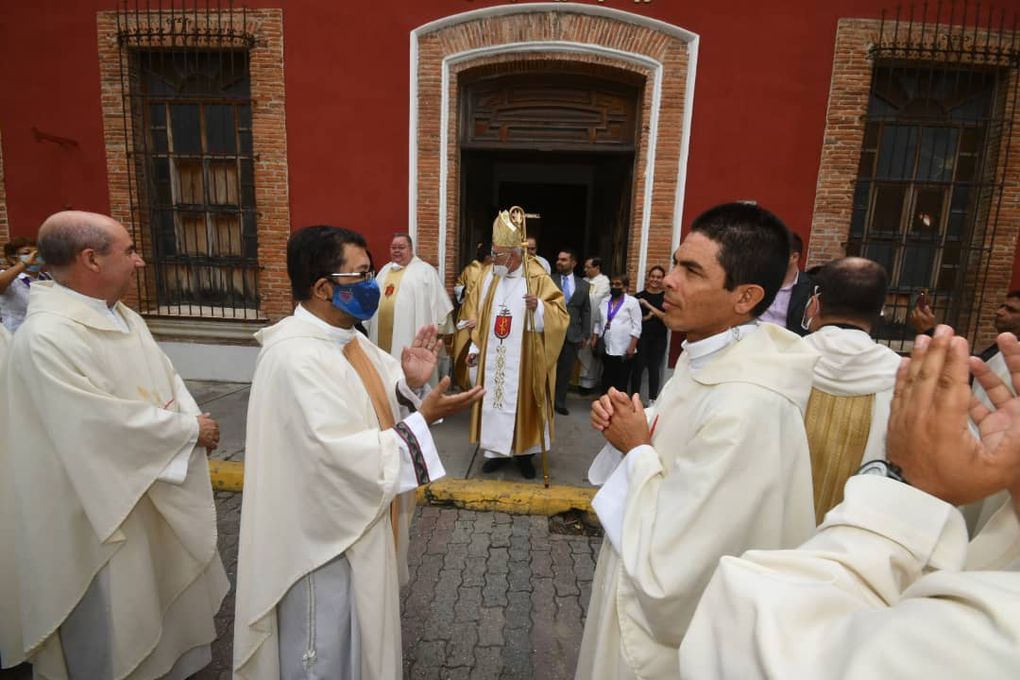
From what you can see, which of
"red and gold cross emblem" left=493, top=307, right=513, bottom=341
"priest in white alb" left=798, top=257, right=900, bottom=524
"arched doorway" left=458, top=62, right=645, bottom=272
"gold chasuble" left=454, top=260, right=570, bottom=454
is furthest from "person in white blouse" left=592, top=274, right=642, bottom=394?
"priest in white alb" left=798, top=257, right=900, bottom=524

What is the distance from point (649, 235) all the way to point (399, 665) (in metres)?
5.80

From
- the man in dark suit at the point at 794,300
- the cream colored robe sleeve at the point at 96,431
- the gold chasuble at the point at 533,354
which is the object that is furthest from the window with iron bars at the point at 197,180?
the man in dark suit at the point at 794,300

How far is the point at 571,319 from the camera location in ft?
21.5

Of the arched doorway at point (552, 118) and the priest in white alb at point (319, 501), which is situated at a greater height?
the arched doorway at point (552, 118)

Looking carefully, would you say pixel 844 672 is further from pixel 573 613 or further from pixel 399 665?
pixel 573 613

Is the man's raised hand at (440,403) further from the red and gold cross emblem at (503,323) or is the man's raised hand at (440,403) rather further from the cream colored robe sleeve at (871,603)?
the red and gold cross emblem at (503,323)

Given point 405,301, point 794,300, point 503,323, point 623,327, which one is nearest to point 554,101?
point 623,327

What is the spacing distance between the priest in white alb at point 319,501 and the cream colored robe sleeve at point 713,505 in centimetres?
79

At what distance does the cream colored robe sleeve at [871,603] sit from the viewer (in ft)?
1.86

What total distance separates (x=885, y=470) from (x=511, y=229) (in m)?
3.85

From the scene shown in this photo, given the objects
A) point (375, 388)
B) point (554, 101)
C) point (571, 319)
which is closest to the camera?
point (375, 388)

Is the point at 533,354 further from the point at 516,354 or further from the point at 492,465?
the point at 492,465

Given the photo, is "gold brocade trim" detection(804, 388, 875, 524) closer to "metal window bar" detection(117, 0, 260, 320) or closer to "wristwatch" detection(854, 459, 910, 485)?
"wristwatch" detection(854, 459, 910, 485)

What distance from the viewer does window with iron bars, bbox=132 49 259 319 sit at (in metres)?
6.88
